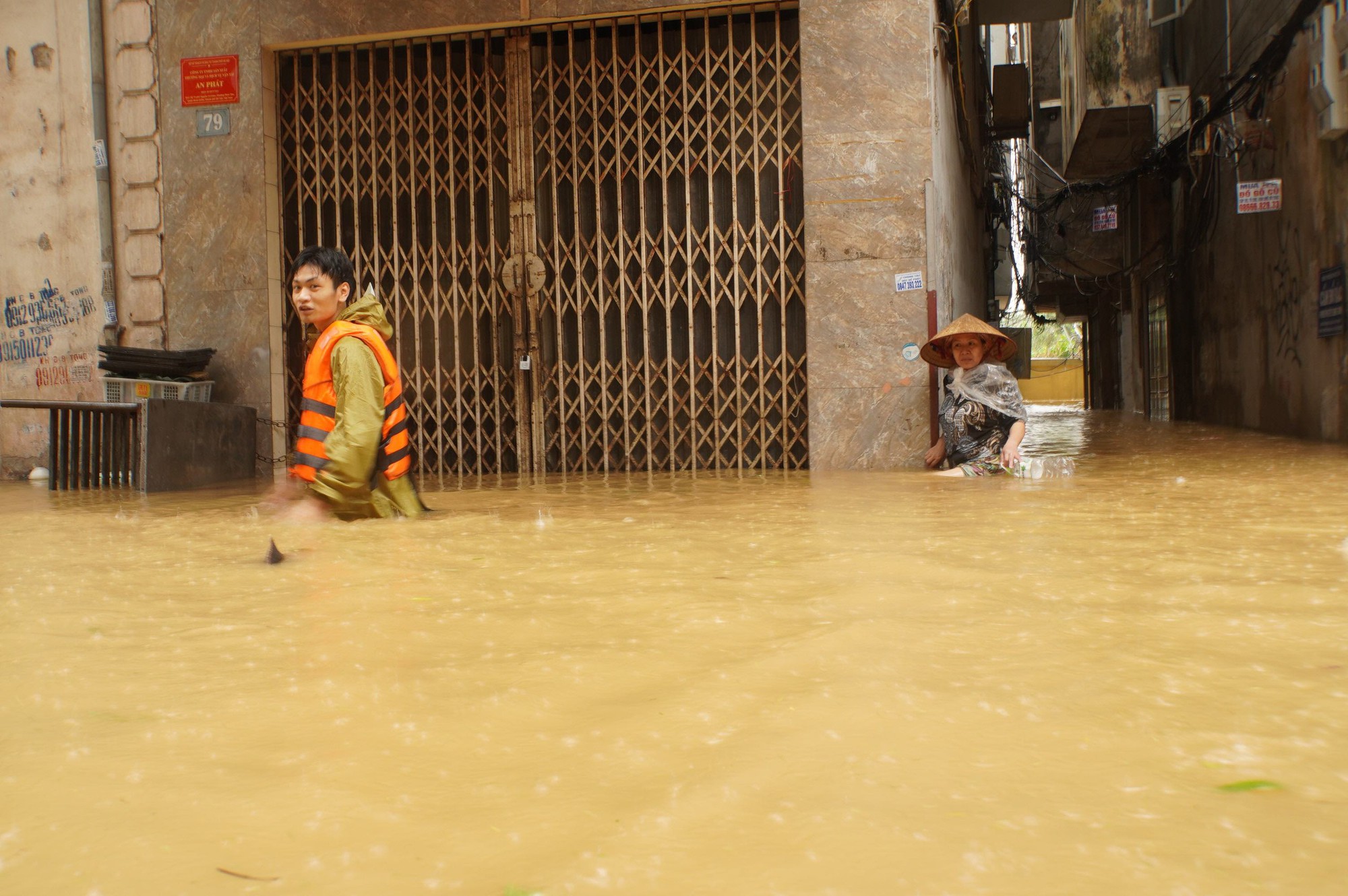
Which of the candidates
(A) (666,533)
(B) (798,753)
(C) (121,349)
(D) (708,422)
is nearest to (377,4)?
(C) (121,349)

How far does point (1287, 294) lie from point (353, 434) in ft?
29.6

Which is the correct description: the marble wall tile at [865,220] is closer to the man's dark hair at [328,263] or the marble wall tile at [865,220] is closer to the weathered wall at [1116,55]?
the man's dark hair at [328,263]

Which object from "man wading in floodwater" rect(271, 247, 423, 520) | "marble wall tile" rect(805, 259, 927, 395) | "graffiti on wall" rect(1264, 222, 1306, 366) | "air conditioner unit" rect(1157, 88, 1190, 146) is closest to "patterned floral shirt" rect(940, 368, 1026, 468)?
"marble wall tile" rect(805, 259, 927, 395)

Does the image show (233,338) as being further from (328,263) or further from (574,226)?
(328,263)

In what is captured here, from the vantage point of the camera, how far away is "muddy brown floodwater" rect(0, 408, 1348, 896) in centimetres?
106

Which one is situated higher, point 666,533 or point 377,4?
point 377,4

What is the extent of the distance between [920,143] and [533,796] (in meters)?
6.43

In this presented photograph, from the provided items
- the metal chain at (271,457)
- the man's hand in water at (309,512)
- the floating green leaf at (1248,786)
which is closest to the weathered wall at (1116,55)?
the metal chain at (271,457)

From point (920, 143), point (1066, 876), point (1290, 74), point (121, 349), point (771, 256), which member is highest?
point (1290, 74)

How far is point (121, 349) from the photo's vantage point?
22.9ft

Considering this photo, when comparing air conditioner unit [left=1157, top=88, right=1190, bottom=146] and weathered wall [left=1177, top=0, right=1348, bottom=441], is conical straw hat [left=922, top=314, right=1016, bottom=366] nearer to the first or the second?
weathered wall [left=1177, top=0, right=1348, bottom=441]

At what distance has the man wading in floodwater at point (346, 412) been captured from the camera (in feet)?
13.2

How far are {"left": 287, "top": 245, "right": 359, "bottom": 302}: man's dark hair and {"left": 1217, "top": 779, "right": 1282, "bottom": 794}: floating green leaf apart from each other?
3.81m

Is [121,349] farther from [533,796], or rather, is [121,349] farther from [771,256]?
[533,796]
